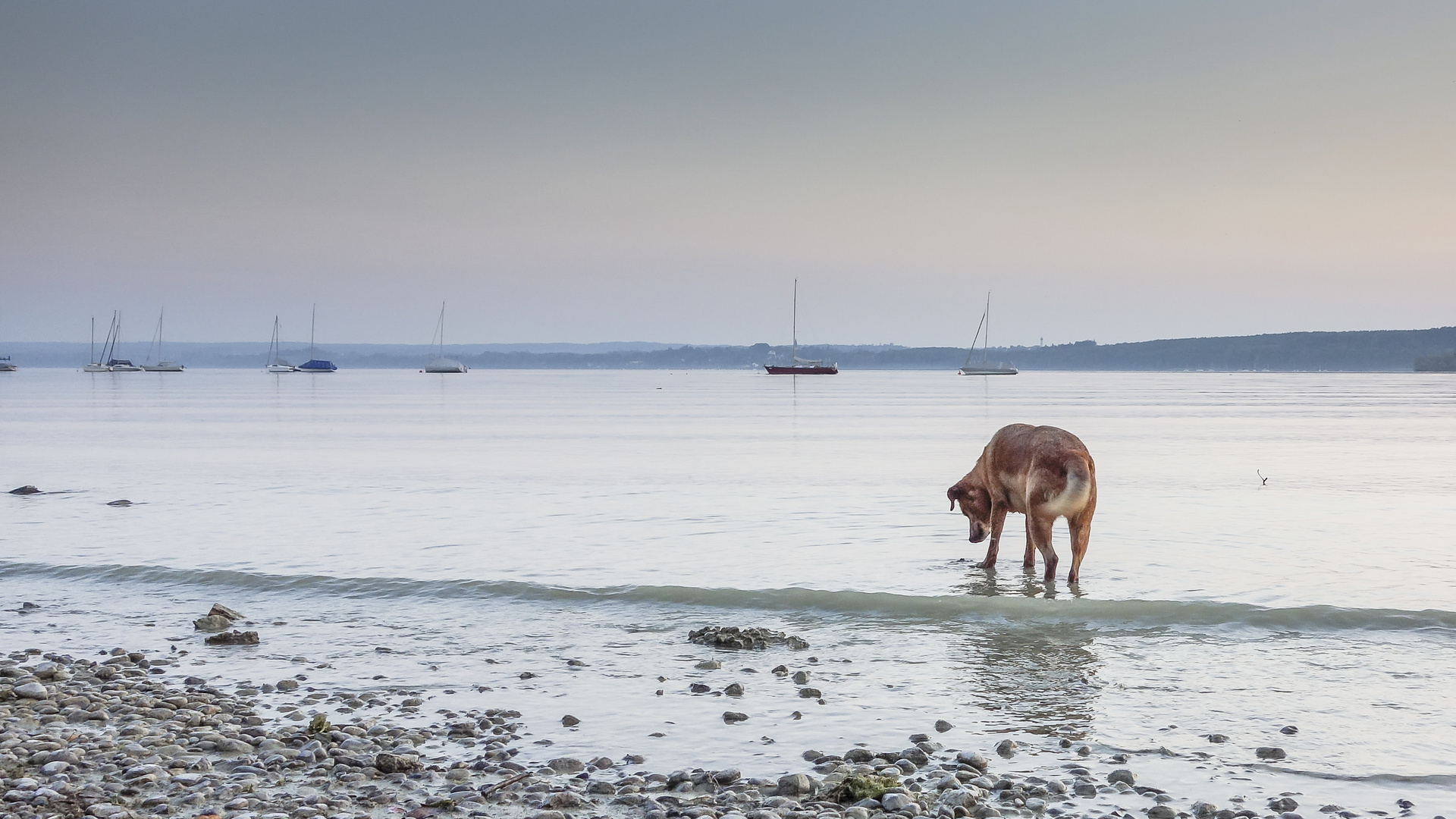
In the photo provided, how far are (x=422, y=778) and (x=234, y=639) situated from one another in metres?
4.99

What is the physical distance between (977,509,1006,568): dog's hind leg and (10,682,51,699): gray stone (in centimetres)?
1076

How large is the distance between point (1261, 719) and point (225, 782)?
7.18 meters

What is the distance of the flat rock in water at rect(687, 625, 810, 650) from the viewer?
1123 centimetres

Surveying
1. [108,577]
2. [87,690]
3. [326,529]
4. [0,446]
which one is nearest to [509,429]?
[0,446]

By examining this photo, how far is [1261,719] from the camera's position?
28.3 feet

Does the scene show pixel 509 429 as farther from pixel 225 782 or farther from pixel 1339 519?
pixel 225 782

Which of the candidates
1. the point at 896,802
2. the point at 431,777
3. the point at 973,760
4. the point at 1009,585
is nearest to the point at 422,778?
the point at 431,777

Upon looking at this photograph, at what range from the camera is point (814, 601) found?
13.7 meters

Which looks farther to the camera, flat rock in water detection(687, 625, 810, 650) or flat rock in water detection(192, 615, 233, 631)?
flat rock in water detection(192, 615, 233, 631)

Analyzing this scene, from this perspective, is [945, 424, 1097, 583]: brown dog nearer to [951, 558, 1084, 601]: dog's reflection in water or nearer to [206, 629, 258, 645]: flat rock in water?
[951, 558, 1084, 601]: dog's reflection in water

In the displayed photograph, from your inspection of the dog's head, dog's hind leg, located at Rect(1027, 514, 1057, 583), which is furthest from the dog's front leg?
dog's hind leg, located at Rect(1027, 514, 1057, 583)

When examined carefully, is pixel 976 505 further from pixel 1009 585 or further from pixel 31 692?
pixel 31 692

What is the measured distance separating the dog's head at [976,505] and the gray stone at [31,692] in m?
11.0

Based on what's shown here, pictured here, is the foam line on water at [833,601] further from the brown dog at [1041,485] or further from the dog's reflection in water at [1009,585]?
the brown dog at [1041,485]
